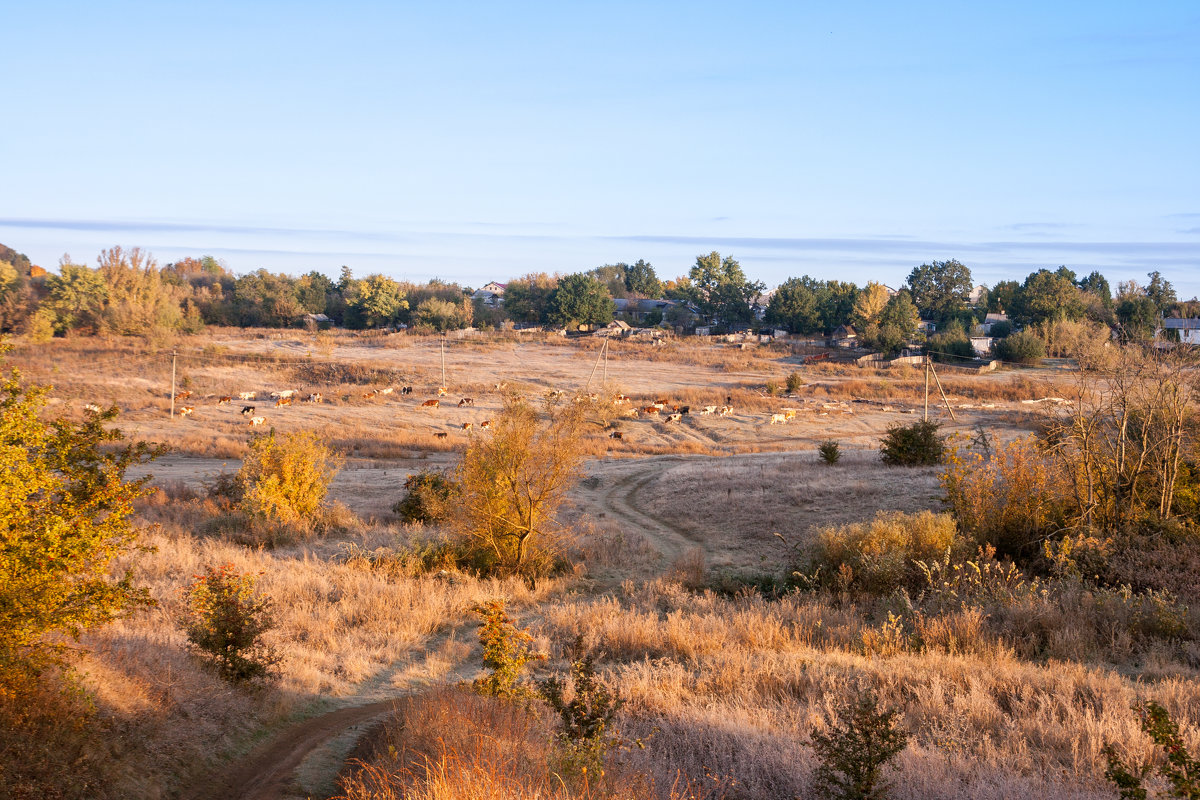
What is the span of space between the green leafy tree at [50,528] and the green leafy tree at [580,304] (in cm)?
9308

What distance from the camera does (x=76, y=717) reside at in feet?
18.9

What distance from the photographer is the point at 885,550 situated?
13.8 meters

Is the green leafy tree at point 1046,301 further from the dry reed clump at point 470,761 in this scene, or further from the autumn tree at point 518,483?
the dry reed clump at point 470,761

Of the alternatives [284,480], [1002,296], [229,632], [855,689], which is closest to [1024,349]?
[1002,296]

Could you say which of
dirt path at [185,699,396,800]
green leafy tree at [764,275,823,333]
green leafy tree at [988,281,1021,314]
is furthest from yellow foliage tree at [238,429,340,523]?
green leafy tree at [988,281,1021,314]

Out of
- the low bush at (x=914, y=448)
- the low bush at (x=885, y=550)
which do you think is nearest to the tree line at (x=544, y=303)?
the low bush at (x=914, y=448)

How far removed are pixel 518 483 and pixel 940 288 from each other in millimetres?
104995

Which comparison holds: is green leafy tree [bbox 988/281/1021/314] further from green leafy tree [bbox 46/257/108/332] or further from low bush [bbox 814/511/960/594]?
green leafy tree [bbox 46/257/108/332]

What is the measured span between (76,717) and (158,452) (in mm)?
2115

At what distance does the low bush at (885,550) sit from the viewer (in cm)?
1303

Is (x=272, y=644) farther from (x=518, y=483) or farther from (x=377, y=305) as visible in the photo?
(x=377, y=305)

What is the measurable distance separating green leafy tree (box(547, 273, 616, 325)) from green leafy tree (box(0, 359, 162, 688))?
305 ft

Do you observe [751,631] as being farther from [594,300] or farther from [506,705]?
[594,300]

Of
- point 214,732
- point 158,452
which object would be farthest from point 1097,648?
point 158,452
